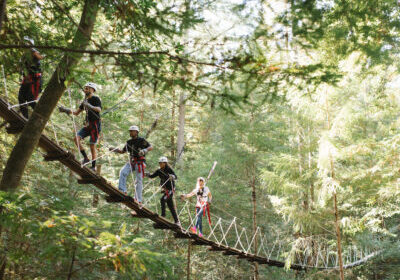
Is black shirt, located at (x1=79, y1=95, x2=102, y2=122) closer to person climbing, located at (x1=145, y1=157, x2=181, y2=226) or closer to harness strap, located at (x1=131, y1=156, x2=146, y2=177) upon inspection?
harness strap, located at (x1=131, y1=156, x2=146, y2=177)

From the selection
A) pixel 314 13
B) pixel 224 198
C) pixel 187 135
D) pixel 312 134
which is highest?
pixel 187 135

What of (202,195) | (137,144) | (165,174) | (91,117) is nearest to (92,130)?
(91,117)

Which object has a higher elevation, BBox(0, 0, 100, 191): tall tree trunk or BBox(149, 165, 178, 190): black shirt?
BBox(149, 165, 178, 190): black shirt

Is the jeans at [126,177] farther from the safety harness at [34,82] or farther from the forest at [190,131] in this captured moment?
the safety harness at [34,82]

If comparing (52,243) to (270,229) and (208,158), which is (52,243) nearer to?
(208,158)

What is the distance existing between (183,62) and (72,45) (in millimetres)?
685

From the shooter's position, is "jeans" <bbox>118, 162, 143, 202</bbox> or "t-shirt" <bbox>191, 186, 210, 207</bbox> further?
"t-shirt" <bbox>191, 186, 210, 207</bbox>

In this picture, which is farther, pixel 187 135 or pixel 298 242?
pixel 187 135

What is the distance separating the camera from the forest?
200 cm

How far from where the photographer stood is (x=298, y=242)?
6789 mm

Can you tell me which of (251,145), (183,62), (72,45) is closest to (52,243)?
(72,45)

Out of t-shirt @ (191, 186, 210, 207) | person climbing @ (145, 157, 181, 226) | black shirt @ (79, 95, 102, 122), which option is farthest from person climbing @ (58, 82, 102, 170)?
t-shirt @ (191, 186, 210, 207)

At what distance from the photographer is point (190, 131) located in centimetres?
1279

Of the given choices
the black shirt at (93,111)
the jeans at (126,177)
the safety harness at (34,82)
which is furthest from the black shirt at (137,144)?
the safety harness at (34,82)
